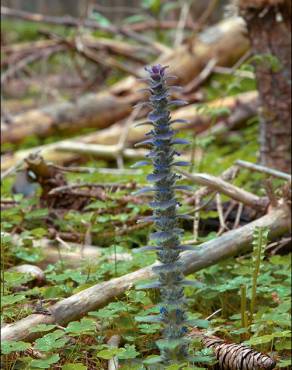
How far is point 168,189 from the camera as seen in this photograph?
79.9 inches

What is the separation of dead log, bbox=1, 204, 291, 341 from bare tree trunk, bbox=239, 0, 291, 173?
45.7 inches

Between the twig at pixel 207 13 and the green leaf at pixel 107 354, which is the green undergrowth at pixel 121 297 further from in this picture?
the twig at pixel 207 13

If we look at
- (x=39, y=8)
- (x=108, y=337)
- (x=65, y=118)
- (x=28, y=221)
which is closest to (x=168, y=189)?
(x=108, y=337)

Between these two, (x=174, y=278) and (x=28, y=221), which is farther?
(x=28, y=221)

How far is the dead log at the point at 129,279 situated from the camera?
258cm

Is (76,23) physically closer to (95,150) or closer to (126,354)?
(95,150)

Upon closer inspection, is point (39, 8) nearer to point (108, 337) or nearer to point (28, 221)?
point (28, 221)

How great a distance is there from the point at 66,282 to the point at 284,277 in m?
1.14

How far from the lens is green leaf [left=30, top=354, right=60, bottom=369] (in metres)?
2.31

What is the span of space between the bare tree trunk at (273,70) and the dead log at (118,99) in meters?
2.49

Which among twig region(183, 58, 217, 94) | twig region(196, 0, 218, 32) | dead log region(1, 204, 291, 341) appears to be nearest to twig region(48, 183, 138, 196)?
dead log region(1, 204, 291, 341)

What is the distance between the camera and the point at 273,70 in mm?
4719

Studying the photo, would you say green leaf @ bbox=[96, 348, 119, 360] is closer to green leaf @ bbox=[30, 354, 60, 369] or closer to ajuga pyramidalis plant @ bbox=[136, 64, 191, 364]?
green leaf @ bbox=[30, 354, 60, 369]

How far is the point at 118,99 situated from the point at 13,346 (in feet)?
19.0
